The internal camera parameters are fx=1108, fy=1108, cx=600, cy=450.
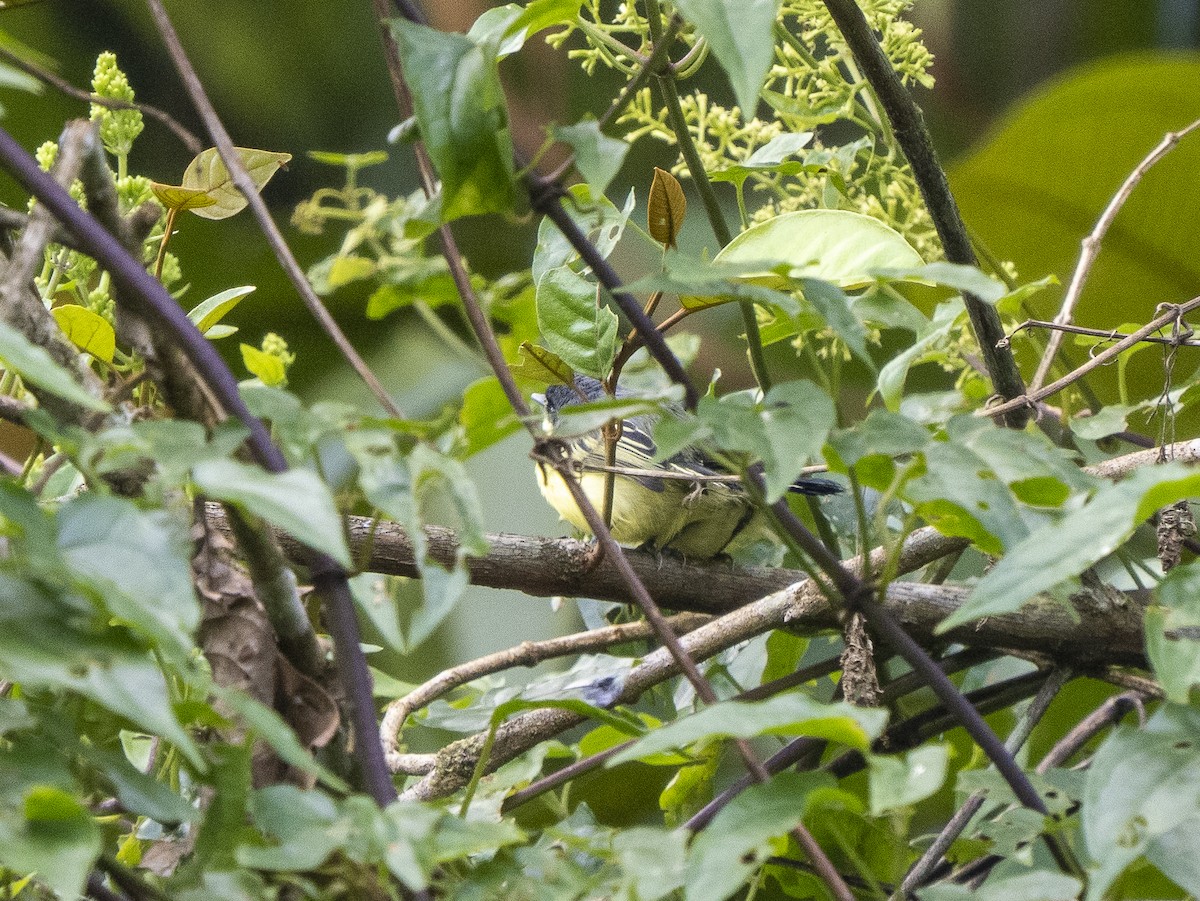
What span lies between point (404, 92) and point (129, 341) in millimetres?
210

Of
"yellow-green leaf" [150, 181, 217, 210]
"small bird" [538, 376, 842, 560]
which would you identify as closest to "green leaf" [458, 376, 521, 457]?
"yellow-green leaf" [150, 181, 217, 210]

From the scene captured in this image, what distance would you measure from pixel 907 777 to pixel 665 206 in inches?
17.8

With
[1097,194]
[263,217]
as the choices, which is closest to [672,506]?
[1097,194]

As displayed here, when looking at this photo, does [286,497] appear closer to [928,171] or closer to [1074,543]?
[1074,543]

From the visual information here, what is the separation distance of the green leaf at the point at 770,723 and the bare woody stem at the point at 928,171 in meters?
0.46

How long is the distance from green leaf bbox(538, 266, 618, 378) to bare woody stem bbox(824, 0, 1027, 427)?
271 mm

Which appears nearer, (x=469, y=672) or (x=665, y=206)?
(x=665, y=206)

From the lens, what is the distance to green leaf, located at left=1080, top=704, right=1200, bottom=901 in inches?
17.2

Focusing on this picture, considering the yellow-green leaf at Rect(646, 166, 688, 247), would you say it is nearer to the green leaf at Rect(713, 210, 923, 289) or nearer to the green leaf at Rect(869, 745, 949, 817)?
the green leaf at Rect(713, 210, 923, 289)

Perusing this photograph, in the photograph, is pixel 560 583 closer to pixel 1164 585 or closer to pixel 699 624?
pixel 699 624

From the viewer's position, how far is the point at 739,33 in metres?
0.45

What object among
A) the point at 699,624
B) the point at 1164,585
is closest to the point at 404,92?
the point at 1164,585

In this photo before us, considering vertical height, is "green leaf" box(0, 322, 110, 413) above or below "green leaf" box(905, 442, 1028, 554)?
above

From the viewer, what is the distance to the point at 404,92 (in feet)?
2.06
